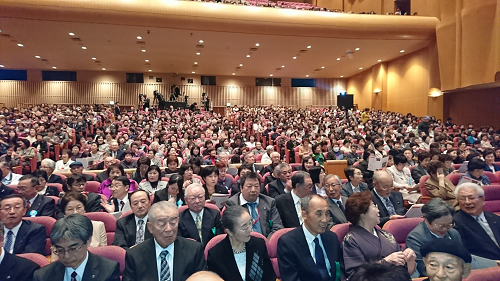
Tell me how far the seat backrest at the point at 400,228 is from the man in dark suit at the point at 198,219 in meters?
1.59

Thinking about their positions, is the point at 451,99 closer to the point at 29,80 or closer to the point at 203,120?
the point at 203,120

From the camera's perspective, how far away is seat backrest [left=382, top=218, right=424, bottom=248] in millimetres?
2656

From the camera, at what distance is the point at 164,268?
204 cm

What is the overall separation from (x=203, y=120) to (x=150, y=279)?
13142mm

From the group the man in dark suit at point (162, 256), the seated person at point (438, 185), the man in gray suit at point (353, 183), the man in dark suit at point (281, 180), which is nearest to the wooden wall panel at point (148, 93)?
the man in dark suit at point (281, 180)

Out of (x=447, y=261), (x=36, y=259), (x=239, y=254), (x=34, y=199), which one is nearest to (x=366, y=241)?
(x=447, y=261)

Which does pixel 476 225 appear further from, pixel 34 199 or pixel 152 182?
pixel 34 199

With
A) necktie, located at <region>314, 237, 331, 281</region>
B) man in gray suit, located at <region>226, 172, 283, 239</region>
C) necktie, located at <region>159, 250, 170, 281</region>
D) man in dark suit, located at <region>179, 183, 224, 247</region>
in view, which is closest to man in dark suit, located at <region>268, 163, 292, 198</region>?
man in gray suit, located at <region>226, 172, 283, 239</region>

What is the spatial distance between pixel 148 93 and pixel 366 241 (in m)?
23.4

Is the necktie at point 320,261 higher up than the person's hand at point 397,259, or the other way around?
the person's hand at point 397,259

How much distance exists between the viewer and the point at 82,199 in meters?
2.96

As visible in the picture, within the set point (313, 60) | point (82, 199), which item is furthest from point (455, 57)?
point (82, 199)

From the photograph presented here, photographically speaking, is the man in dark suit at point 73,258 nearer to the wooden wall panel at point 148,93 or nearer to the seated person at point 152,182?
the seated person at point 152,182

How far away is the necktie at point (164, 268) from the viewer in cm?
201
